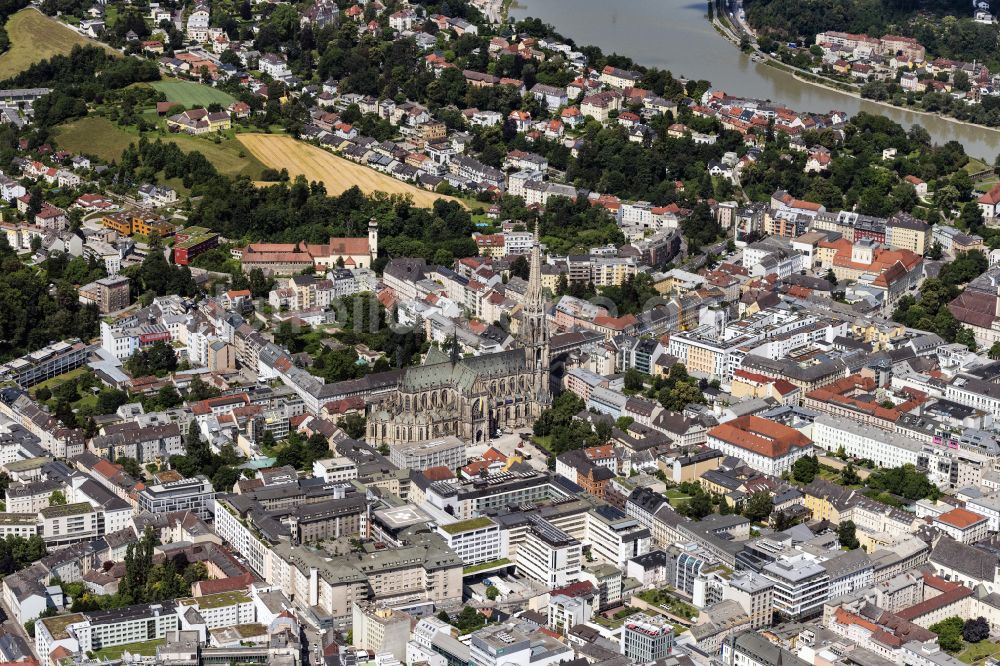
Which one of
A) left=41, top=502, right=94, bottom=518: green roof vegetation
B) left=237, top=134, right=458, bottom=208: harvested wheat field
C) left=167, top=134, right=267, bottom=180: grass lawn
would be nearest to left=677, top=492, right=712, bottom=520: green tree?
left=41, top=502, right=94, bottom=518: green roof vegetation

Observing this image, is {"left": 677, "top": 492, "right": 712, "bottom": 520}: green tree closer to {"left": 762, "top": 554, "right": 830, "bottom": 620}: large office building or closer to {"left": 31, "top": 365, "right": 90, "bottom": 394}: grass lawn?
{"left": 762, "top": 554, "right": 830, "bottom": 620}: large office building

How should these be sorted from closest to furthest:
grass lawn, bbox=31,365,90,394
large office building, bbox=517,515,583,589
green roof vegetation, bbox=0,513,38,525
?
large office building, bbox=517,515,583,589 < green roof vegetation, bbox=0,513,38,525 < grass lawn, bbox=31,365,90,394

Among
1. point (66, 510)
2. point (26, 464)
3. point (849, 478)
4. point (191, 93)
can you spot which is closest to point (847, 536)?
point (849, 478)

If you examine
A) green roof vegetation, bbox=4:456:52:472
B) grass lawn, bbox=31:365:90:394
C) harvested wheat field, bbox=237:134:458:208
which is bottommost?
grass lawn, bbox=31:365:90:394

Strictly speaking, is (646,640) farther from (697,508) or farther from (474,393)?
(474,393)

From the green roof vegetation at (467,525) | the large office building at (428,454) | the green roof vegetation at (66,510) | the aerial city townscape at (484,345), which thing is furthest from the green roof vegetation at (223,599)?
the large office building at (428,454)

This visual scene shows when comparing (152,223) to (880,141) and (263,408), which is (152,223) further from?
(880,141)
